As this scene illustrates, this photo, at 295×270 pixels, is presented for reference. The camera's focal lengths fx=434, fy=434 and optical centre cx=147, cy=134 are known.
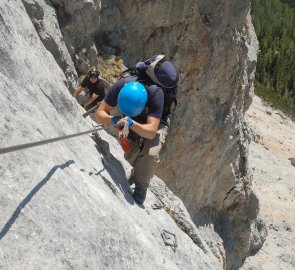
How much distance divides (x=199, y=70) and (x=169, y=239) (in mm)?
8729

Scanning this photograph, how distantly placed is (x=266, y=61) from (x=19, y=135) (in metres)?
68.8

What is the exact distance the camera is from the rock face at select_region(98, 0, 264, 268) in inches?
526

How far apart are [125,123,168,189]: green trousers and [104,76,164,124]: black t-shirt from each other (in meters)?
0.45

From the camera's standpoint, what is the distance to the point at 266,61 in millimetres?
69125

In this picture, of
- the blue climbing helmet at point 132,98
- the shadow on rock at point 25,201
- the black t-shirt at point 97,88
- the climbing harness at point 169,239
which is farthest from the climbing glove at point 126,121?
the black t-shirt at point 97,88

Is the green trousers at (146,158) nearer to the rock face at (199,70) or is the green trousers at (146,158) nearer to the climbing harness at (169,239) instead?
the climbing harness at (169,239)

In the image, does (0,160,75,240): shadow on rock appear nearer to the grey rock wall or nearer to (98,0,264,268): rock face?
the grey rock wall

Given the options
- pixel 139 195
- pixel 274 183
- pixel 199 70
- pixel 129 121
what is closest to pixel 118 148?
pixel 139 195

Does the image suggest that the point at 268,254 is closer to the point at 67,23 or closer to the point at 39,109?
the point at 67,23

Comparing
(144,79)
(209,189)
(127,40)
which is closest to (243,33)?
(127,40)

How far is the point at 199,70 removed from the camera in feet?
46.3

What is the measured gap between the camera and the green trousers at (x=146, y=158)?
650cm

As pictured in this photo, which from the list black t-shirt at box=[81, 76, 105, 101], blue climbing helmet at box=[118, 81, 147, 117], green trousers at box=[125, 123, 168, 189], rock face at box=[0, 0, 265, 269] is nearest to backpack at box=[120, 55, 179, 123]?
blue climbing helmet at box=[118, 81, 147, 117]

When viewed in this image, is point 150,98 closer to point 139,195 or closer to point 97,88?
point 139,195
